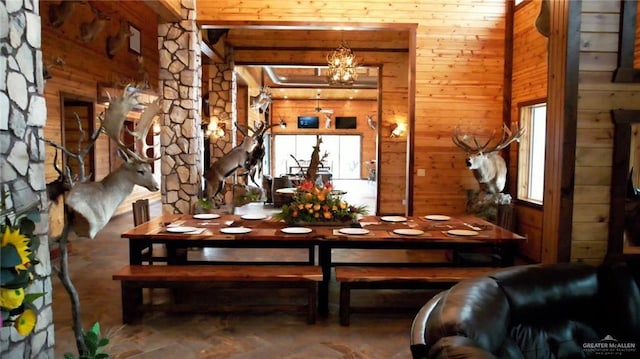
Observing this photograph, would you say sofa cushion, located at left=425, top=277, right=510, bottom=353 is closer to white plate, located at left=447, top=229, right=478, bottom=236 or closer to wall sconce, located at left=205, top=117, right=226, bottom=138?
white plate, located at left=447, top=229, right=478, bottom=236

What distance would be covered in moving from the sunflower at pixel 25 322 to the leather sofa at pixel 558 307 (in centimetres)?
161

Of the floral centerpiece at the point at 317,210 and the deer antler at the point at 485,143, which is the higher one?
the deer antler at the point at 485,143

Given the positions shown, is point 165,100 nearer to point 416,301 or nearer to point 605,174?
point 416,301

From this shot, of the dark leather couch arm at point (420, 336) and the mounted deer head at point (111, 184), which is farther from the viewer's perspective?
the mounted deer head at point (111, 184)

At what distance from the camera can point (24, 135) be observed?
2.57 meters

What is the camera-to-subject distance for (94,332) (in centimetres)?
232

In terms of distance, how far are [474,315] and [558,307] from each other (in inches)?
35.2

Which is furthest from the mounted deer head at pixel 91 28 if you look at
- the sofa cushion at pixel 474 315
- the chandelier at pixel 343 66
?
the sofa cushion at pixel 474 315

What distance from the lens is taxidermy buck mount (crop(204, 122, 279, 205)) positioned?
22.9 ft

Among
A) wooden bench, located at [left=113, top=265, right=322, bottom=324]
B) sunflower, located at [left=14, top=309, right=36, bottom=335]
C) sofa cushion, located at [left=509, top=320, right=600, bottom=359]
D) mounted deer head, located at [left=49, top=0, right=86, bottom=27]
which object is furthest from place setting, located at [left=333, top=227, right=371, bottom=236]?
mounted deer head, located at [left=49, top=0, right=86, bottom=27]

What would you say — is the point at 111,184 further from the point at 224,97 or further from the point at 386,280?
the point at 224,97

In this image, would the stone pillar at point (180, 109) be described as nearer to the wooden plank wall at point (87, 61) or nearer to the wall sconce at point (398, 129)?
the wooden plank wall at point (87, 61)

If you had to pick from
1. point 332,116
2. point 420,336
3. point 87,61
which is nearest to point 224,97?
point 87,61

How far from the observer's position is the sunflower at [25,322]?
1751 millimetres
